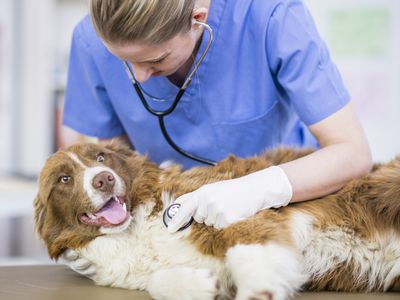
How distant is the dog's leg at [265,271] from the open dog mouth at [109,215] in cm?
35

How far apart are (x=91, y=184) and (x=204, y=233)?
13.6 inches

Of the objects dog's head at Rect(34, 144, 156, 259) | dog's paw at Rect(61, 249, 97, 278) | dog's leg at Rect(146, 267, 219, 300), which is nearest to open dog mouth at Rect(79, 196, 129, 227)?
dog's head at Rect(34, 144, 156, 259)

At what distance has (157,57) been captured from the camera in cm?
173

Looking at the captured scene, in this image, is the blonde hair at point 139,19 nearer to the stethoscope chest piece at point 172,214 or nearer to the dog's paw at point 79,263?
the stethoscope chest piece at point 172,214

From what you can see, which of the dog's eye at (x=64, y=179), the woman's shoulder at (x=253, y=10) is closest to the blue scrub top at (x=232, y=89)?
the woman's shoulder at (x=253, y=10)

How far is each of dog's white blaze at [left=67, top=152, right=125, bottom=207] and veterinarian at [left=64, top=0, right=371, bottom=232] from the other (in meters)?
0.19

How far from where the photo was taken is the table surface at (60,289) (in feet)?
4.91

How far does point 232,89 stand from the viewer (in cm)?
203

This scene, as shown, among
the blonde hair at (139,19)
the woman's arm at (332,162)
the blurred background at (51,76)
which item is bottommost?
the blurred background at (51,76)

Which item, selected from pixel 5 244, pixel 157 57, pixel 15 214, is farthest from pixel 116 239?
pixel 15 214

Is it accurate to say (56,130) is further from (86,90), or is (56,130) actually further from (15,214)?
(86,90)

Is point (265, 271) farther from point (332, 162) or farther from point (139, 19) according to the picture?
point (139, 19)

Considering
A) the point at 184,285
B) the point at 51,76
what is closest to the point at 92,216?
the point at 184,285

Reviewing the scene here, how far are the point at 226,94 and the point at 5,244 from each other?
104 inches
